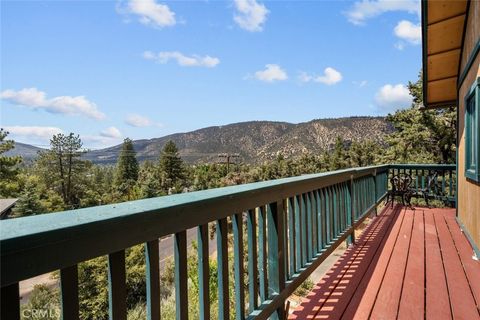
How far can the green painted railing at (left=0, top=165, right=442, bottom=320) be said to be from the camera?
729 mm

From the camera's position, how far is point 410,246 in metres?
4.30

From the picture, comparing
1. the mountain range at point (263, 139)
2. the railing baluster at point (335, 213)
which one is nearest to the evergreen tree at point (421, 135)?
the railing baluster at point (335, 213)

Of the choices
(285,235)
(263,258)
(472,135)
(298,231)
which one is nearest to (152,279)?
(263,258)

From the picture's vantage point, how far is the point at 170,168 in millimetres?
65000

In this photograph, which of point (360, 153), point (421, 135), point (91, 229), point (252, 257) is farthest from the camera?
point (360, 153)

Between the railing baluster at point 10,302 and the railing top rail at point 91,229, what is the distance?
0.11 ft

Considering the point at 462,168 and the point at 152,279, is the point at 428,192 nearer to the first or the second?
the point at 462,168

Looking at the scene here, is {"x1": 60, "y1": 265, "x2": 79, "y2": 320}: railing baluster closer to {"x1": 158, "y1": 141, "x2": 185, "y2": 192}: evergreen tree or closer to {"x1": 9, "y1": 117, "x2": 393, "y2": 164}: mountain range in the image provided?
{"x1": 158, "y1": 141, "x2": 185, "y2": 192}: evergreen tree

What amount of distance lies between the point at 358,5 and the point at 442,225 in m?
11.6

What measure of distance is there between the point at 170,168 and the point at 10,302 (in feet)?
215

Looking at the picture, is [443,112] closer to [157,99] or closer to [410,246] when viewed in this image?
[410,246]

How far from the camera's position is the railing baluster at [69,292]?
0.83 m

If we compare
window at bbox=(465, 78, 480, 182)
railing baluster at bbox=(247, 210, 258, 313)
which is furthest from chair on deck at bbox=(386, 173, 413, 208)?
railing baluster at bbox=(247, 210, 258, 313)

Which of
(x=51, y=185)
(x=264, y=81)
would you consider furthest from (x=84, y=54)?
(x=264, y=81)
